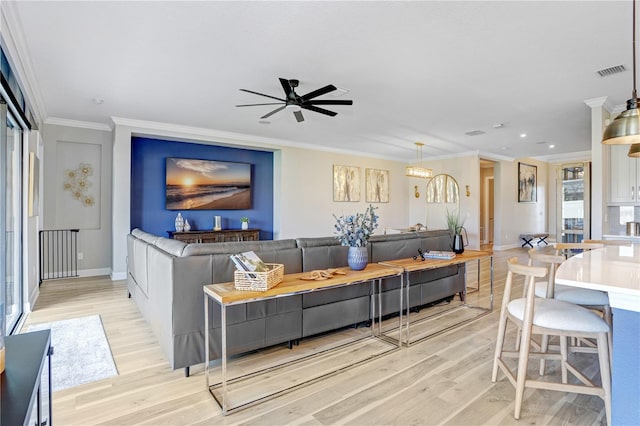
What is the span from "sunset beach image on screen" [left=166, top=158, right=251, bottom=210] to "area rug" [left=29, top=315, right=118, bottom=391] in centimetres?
321

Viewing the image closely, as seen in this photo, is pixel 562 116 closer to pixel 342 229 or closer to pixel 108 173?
pixel 342 229

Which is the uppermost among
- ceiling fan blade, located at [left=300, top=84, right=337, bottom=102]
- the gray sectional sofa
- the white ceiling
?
the white ceiling

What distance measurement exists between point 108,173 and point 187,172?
1322mm

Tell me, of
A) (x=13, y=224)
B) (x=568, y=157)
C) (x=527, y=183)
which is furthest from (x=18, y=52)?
(x=568, y=157)

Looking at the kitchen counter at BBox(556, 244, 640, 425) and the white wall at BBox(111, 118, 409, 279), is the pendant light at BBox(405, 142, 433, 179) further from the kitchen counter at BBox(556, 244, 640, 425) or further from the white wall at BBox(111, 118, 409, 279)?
the kitchen counter at BBox(556, 244, 640, 425)

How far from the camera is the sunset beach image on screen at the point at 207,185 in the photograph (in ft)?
21.1

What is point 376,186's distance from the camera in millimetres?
9461

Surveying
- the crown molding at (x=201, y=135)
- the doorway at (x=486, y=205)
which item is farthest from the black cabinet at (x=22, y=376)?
the doorway at (x=486, y=205)

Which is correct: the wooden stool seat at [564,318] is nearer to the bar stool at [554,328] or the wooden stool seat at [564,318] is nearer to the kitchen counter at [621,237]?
the bar stool at [554,328]

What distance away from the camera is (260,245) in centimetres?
279

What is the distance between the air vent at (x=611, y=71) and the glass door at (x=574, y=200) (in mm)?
6945

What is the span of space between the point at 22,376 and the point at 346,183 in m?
8.03

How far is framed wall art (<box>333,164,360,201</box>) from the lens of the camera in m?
8.54

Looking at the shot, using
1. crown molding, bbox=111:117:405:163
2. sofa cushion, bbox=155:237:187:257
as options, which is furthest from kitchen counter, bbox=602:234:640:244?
crown molding, bbox=111:117:405:163
